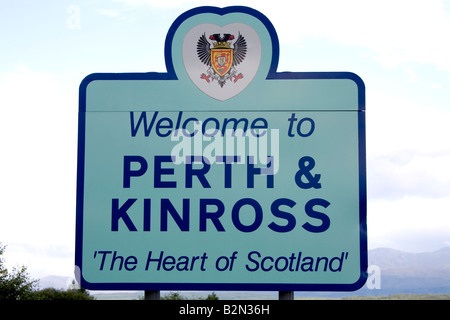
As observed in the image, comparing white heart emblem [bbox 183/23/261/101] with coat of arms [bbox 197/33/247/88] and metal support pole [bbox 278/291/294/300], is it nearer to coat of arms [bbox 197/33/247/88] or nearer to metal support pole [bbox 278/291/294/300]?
coat of arms [bbox 197/33/247/88]

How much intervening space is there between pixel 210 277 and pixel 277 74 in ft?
9.60

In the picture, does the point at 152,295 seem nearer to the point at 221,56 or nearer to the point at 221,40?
the point at 221,56

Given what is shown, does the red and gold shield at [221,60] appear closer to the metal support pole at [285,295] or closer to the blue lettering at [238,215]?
the blue lettering at [238,215]

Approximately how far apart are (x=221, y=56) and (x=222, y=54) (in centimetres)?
3

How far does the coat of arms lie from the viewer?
8.29 meters

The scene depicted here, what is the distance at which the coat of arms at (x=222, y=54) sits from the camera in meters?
8.29

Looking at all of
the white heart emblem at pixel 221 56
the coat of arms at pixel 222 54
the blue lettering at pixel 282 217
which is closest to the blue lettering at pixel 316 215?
the blue lettering at pixel 282 217

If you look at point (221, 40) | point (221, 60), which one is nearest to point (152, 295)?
point (221, 60)

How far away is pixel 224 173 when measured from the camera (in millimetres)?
8227

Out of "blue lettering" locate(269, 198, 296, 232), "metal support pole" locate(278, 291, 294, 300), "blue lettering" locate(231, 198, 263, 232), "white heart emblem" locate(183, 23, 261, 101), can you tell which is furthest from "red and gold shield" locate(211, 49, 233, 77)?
"metal support pole" locate(278, 291, 294, 300)

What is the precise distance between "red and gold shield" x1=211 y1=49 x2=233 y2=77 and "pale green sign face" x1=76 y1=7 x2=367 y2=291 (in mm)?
17

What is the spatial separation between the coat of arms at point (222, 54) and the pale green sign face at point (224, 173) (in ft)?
0.05

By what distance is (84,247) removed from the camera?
324 inches
